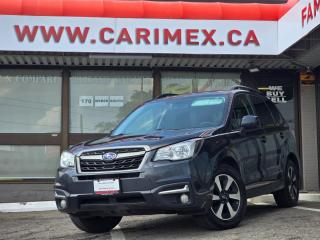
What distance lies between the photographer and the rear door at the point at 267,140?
7.74 meters

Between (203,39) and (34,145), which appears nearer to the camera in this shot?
(203,39)

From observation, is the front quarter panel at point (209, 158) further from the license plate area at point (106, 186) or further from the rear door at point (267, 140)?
the rear door at point (267, 140)

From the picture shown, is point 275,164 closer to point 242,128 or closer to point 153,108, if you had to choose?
point 242,128

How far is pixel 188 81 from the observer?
45.6 feet

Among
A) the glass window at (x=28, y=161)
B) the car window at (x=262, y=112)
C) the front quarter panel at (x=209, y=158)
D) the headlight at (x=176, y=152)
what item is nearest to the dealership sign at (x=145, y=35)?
the glass window at (x=28, y=161)

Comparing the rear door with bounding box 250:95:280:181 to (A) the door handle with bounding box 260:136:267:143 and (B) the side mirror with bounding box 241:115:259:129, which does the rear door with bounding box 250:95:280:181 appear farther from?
(B) the side mirror with bounding box 241:115:259:129

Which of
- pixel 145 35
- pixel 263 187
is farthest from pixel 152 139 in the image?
pixel 145 35

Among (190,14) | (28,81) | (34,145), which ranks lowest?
(34,145)

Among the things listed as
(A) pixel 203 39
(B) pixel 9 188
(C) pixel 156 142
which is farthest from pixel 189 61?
(C) pixel 156 142

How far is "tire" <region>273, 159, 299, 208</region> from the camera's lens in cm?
848

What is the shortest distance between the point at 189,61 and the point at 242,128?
19.9 ft

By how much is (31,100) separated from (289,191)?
285 inches

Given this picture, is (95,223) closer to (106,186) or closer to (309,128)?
(106,186)

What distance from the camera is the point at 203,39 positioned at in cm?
1208
